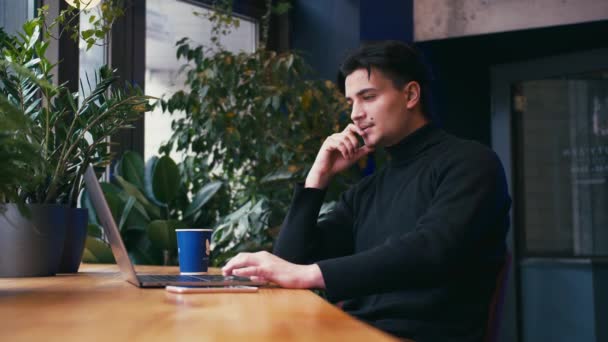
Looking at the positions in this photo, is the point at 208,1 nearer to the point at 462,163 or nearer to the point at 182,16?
the point at 182,16

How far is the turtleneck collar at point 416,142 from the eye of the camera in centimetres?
194

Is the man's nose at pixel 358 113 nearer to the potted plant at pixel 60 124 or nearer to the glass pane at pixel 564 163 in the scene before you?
the potted plant at pixel 60 124

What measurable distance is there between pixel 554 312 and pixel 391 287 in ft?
11.1

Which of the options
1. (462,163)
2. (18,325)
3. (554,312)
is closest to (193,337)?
(18,325)

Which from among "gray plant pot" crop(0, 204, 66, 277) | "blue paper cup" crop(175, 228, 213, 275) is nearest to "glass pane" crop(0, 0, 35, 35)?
"gray plant pot" crop(0, 204, 66, 277)

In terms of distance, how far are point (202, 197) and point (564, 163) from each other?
96.8 inches

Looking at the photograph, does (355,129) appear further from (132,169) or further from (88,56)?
(88,56)

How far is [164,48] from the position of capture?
4.16 metres

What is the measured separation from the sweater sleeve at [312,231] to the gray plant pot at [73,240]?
54 centimetres

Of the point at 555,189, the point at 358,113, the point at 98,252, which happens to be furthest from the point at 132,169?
the point at 555,189

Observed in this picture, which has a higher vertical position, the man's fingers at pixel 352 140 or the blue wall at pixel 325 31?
the blue wall at pixel 325 31

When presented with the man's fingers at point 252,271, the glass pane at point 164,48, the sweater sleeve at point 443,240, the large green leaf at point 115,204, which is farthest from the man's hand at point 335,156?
the glass pane at point 164,48

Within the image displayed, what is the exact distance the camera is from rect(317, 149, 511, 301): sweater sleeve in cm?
142

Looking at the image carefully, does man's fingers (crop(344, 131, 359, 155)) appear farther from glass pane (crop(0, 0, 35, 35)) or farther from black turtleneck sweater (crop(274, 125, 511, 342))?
glass pane (crop(0, 0, 35, 35))
